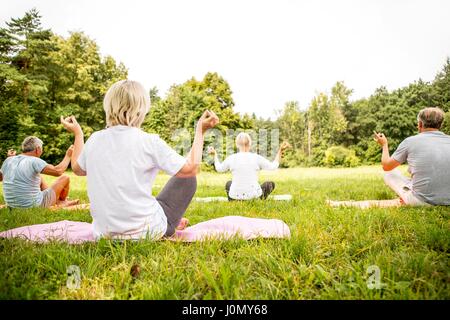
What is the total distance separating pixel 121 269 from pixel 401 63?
184 inches

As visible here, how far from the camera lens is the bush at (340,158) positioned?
31250mm

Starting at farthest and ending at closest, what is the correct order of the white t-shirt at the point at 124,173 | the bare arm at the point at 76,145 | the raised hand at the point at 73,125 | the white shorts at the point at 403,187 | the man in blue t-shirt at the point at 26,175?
the man in blue t-shirt at the point at 26,175 < the white shorts at the point at 403,187 < the raised hand at the point at 73,125 < the bare arm at the point at 76,145 < the white t-shirt at the point at 124,173

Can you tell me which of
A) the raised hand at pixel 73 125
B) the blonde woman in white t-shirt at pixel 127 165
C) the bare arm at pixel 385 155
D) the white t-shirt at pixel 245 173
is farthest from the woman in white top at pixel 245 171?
the blonde woman in white t-shirt at pixel 127 165

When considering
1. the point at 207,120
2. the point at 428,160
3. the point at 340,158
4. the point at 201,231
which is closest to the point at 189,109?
the point at 340,158

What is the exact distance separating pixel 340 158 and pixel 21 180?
31.6 meters

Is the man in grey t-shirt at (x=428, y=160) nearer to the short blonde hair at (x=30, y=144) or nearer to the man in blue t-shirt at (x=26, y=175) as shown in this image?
the man in blue t-shirt at (x=26, y=175)

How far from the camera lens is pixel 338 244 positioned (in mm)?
2197

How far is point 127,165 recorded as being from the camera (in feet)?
6.84

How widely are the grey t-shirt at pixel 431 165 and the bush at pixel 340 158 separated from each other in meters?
28.9

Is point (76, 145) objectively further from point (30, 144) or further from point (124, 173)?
point (30, 144)

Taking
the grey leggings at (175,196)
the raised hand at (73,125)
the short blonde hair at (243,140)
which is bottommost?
the grey leggings at (175,196)

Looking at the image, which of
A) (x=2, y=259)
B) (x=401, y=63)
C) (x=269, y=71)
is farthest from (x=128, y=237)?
(x=269, y=71)

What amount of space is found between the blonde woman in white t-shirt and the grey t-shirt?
3177 millimetres

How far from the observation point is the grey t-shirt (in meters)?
Result: 3.79
